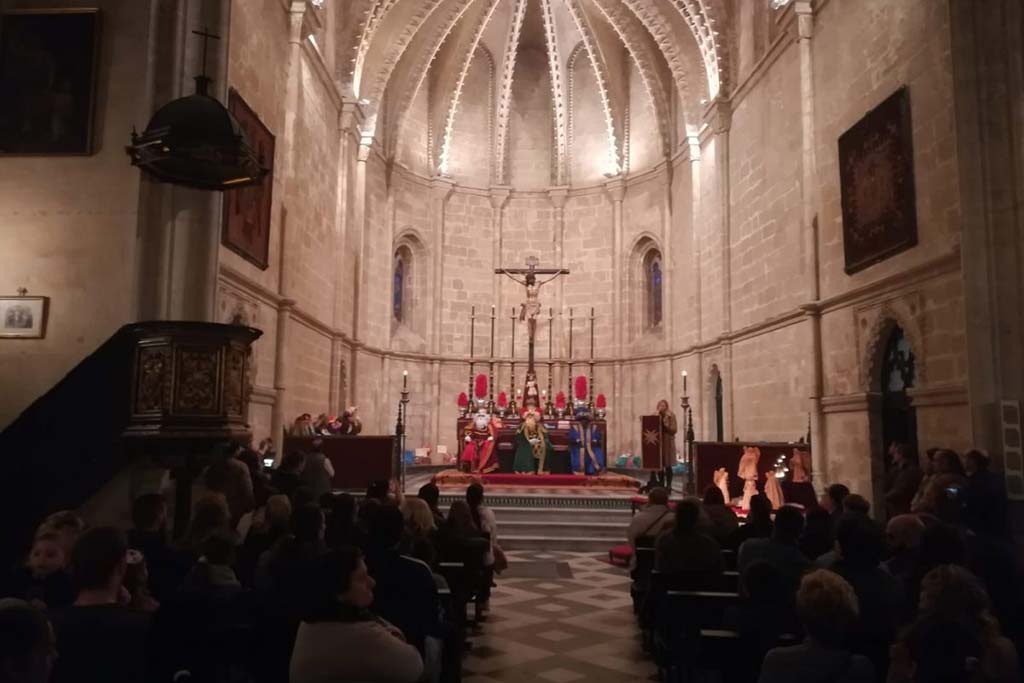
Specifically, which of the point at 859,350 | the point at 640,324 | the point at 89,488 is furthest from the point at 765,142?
the point at 89,488

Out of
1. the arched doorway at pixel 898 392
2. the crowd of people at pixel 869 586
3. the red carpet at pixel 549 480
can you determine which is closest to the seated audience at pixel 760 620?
the crowd of people at pixel 869 586

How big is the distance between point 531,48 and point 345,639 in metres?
25.6

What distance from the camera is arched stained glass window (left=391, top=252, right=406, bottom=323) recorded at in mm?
24094

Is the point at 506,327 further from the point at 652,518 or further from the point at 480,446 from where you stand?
the point at 652,518

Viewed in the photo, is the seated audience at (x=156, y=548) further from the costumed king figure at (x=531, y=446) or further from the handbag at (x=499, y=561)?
the costumed king figure at (x=531, y=446)

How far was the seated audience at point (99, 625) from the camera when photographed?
2.57 m

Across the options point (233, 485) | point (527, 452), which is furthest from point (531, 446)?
point (233, 485)

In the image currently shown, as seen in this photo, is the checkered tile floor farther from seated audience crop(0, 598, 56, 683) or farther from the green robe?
the green robe

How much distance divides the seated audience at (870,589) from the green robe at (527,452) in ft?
45.3

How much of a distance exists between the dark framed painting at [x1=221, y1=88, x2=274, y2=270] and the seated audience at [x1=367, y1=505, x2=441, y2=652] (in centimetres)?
806

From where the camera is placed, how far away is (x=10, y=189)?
8.35 metres

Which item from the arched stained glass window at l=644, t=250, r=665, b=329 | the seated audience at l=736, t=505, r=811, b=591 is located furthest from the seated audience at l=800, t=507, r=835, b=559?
the arched stained glass window at l=644, t=250, r=665, b=329

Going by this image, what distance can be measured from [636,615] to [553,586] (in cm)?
184

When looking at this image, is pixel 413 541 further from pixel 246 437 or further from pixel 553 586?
pixel 553 586
